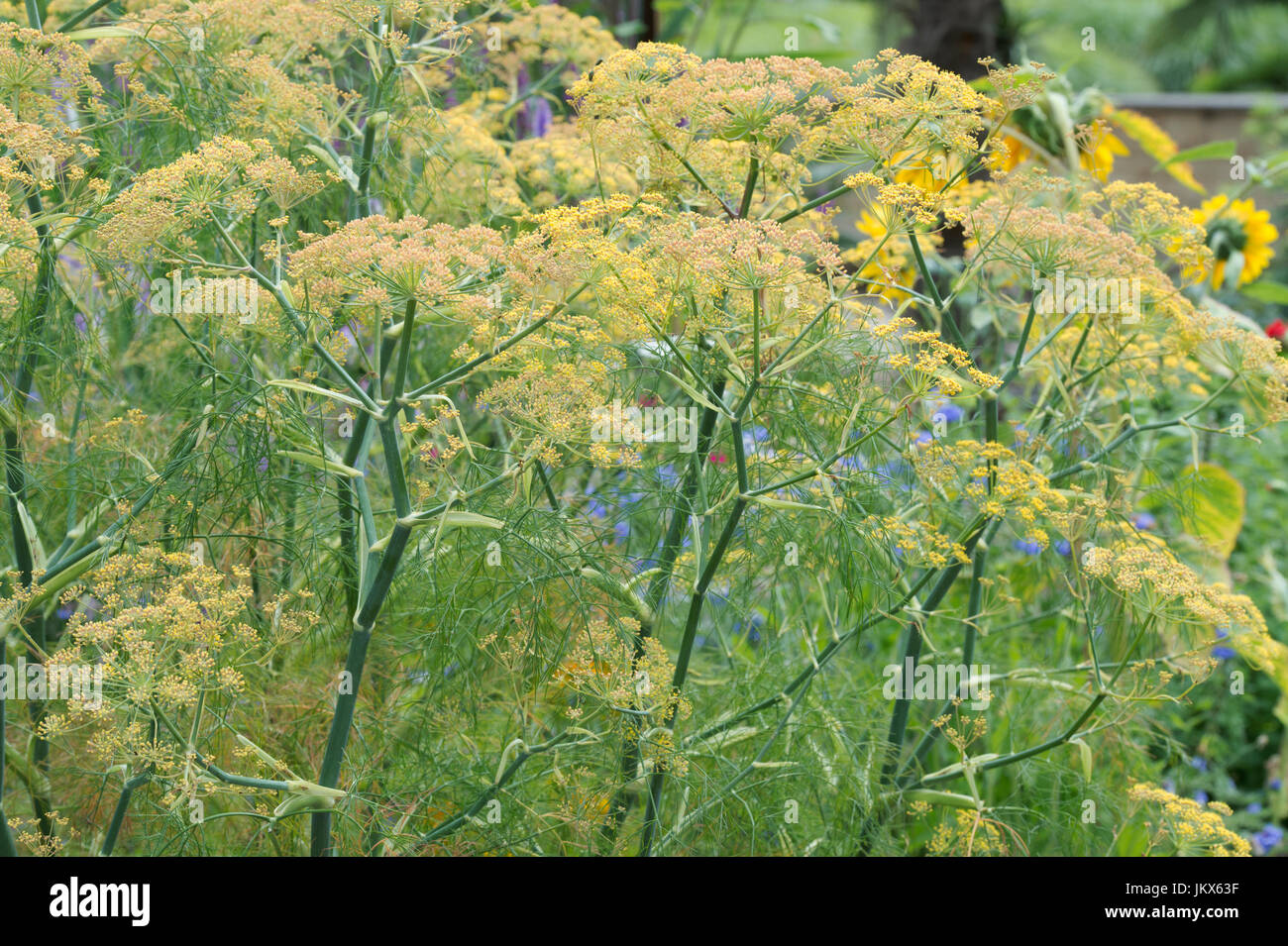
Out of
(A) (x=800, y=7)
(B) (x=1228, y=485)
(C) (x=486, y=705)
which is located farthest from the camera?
(A) (x=800, y=7)

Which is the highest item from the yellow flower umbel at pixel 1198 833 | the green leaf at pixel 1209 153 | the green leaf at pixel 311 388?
the green leaf at pixel 1209 153

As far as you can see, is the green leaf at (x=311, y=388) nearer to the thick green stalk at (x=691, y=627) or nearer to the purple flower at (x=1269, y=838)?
the thick green stalk at (x=691, y=627)

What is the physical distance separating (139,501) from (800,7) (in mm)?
18464

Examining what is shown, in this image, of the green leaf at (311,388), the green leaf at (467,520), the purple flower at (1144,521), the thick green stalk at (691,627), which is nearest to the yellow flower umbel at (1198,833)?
the thick green stalk at (691,627)

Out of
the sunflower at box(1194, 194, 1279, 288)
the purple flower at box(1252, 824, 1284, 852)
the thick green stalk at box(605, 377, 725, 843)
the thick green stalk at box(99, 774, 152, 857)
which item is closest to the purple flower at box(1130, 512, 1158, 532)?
the sunflower at box(1194, 194, 1279, 288)

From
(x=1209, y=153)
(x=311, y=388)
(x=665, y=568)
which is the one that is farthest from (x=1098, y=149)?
(x=311, y=388)

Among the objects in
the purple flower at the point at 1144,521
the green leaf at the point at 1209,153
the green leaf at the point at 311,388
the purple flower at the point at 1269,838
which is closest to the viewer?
the green leaf at the point at 311,388

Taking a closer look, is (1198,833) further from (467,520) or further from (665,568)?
Answer: (467,520)

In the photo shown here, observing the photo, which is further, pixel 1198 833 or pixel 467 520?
pixel 1198 833

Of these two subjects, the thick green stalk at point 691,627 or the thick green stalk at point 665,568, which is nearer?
the thick green stalk at point 691,627

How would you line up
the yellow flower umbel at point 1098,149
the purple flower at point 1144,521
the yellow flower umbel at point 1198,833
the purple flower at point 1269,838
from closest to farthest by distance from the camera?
1. the yellow flower umbel at point 1198,833
2. the yellow flower umbel at point 1098,149
3. the purple flower at point 1269,838
4. the purple flower at point 1144,521

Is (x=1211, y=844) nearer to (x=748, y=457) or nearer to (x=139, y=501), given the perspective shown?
(x=748, y=457)

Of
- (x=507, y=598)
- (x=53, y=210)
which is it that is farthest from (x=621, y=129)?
(x=53, y=210)
